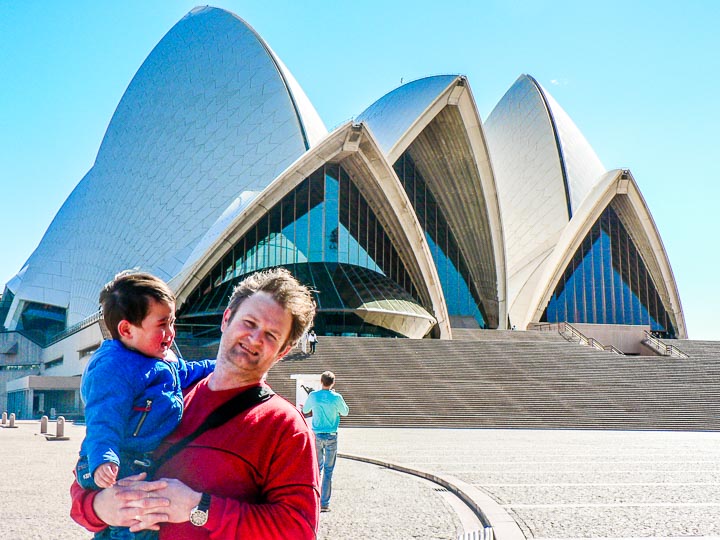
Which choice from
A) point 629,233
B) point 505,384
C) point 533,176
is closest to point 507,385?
point 505,384

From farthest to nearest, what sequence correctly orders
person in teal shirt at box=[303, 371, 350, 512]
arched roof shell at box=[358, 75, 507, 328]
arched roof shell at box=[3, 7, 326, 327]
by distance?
arched roof shell at box=[358, 75, 507, 328] → arched roof shell at box=[3, 7, 326, 327] → person in teal shirt at box=[303, 371, 350, 512]

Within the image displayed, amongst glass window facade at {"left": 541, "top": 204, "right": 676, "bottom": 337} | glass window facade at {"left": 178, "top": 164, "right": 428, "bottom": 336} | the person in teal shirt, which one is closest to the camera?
the person in teal shirt

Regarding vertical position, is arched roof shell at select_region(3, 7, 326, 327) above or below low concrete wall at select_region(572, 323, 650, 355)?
above

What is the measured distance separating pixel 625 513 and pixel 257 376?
4741 mm

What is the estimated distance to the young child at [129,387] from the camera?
1.74 metres

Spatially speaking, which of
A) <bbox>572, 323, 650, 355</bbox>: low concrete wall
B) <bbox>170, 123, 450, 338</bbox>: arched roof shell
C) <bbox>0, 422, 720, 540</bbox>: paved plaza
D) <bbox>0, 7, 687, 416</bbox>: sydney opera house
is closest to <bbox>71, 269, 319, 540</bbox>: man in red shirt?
<bbox>0, 422, 720, 540</bbox>: paved plaza

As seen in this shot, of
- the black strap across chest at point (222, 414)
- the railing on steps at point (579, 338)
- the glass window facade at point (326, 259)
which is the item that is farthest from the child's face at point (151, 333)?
the railing on steps at point (579, 338)

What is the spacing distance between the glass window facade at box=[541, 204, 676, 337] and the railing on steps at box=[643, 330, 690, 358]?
6281 millimetres

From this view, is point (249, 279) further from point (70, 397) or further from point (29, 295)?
point (29, 295)

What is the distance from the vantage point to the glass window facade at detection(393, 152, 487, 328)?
119 ft

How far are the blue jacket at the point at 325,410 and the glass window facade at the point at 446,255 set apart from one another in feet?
99.7

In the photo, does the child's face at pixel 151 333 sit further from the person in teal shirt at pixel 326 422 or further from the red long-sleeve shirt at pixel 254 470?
the person in teal shirt at pixel 326 422

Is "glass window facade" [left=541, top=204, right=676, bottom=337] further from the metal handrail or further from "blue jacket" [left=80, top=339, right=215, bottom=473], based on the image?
"blue jacket" [left=80, top=339, right=215, bottom=473]

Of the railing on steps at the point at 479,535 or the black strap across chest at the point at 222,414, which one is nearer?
the black strap across chest at the point at 222,414
